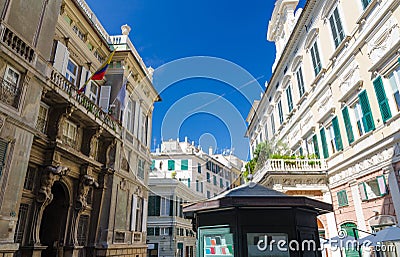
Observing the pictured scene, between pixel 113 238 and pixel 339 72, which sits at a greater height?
pixel 339 72

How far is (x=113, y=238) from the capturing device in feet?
44.4

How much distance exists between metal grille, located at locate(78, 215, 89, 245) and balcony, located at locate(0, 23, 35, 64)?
7.05m

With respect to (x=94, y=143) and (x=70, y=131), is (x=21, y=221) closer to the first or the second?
(x=70, y=131)

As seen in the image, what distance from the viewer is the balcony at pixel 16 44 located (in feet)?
26.5

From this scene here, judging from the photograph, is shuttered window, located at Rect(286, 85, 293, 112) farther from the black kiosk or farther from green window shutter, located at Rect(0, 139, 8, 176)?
green window shutter, located at Rect(0, 139, 8, 176)

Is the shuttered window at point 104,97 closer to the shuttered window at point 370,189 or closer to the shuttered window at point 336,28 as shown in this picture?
the shuttered window at point 336,28

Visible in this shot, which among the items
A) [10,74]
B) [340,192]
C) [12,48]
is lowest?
[340,192]

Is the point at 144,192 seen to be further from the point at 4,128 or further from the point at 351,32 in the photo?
the point at 351,32

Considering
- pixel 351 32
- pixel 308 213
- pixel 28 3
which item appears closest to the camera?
pixel 308 213

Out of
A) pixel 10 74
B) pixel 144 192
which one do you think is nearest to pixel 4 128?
pixel 10 74

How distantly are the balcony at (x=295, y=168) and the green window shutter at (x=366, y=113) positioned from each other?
4088mm

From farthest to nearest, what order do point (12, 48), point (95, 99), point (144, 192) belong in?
1. point (144, 192)
2. point (95, 99)
3. point (12, 48)

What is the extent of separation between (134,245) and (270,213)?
41.1ft

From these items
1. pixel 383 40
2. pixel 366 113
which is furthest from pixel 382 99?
pixel 383 40
